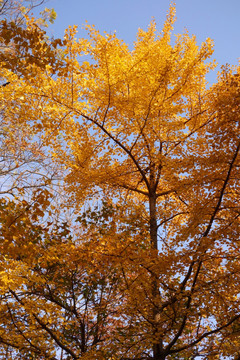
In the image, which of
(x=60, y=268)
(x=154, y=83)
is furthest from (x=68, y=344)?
(x=154, y=83)

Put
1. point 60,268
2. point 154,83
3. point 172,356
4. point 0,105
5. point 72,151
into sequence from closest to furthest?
point 60,268 < point 172,356 < point 154,83 < point 72,151 < point 0,105

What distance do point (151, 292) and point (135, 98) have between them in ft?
11.0

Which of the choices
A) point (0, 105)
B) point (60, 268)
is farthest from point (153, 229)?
point (0, 105)

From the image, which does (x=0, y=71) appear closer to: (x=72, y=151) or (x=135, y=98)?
(x=72, y=151)

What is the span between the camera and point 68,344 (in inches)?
196

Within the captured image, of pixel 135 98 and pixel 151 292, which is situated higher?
pixel 135 98

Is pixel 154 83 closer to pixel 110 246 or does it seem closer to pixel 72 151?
pixel 72 151

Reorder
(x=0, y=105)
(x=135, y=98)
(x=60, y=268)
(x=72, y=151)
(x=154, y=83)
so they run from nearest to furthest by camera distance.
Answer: (x=60, y=268) < (x=135, y=98) < (x=154, y=83) < (x=72, y=151) < (x=0, y=105)

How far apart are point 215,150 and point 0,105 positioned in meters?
5.31

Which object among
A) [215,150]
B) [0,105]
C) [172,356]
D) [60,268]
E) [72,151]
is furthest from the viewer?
[0,105]

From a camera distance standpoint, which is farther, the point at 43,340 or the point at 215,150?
the point at 43,340

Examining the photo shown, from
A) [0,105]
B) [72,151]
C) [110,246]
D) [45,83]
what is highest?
[0,105]

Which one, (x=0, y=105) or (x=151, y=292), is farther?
(x=0, y=105)

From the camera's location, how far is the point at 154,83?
20.6 ft
